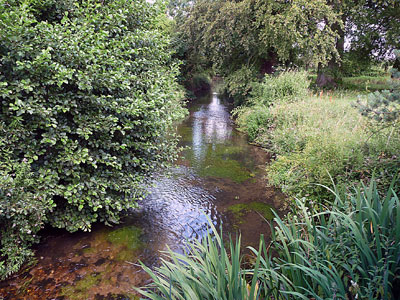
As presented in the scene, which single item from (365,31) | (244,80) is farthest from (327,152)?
(365,31)

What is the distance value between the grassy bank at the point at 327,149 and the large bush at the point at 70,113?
9.23ft

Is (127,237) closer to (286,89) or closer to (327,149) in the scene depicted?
(327,149)

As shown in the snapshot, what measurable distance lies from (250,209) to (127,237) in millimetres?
2277

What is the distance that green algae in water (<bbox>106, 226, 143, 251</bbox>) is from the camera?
380 cm

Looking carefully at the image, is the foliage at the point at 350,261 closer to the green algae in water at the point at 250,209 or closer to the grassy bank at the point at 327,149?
the grassy bank at the point at 327,149

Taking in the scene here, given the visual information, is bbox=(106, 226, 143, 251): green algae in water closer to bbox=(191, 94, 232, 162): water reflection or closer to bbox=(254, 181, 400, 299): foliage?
bbox=(254, 181, 400, 299): foliage

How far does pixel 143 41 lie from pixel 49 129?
2.01 metres

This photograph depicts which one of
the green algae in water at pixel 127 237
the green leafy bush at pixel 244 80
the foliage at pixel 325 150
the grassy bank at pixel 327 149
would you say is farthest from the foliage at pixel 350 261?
the green leafy bush at pixel 244 80

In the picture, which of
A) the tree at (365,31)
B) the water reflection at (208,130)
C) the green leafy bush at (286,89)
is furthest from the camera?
the tree at (365,31)

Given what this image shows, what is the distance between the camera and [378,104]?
307 cm

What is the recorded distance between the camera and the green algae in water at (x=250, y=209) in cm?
469

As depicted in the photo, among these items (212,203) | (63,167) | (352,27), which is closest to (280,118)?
(212,203)

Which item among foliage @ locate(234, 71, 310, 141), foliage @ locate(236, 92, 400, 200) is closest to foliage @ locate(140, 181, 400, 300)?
foliage @ locate(236, 92, 400, 200)

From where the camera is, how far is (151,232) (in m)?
4.16
